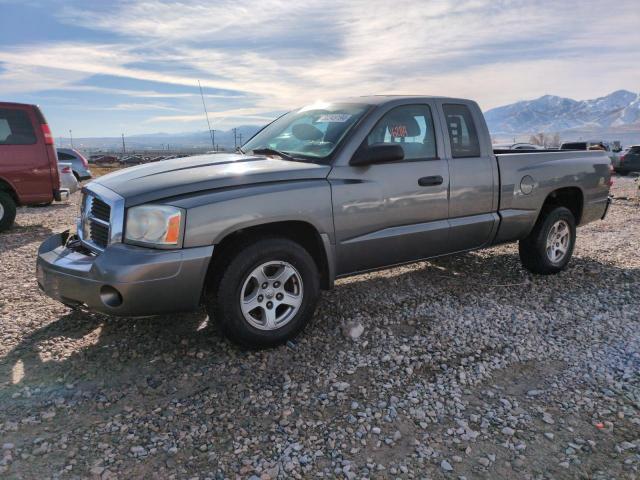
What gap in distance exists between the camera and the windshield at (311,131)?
3.92m

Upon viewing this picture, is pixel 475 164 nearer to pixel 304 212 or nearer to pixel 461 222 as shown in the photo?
pixel 461 222

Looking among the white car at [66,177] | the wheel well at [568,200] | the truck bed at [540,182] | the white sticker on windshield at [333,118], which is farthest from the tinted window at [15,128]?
the wheel well at [568,200]

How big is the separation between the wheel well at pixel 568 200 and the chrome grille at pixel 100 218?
4432mm

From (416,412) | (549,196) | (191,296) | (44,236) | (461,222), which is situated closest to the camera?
(416,412)

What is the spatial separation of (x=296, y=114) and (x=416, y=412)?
297cm

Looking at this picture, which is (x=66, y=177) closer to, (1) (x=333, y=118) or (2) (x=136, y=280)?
(1) (x=333, y=118)

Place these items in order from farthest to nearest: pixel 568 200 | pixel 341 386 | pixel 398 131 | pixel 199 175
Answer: pixel 568 200
pixel 398 131
pixel 199 175
pixel 341 386

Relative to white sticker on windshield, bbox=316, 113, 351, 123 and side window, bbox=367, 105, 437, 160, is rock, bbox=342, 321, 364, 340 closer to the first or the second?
side window, bbox=367, 105, 437, 160

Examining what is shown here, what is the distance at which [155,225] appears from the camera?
3.04 meters

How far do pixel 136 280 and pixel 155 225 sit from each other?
36 centimetres

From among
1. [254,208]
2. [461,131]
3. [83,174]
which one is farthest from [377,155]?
[83,174]

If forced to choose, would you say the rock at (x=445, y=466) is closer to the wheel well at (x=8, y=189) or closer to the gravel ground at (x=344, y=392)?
the gravel ground at (x=344, y=392)

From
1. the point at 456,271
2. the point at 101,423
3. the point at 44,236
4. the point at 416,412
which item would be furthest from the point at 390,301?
the point at 44,236

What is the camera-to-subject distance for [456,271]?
5.59 m
